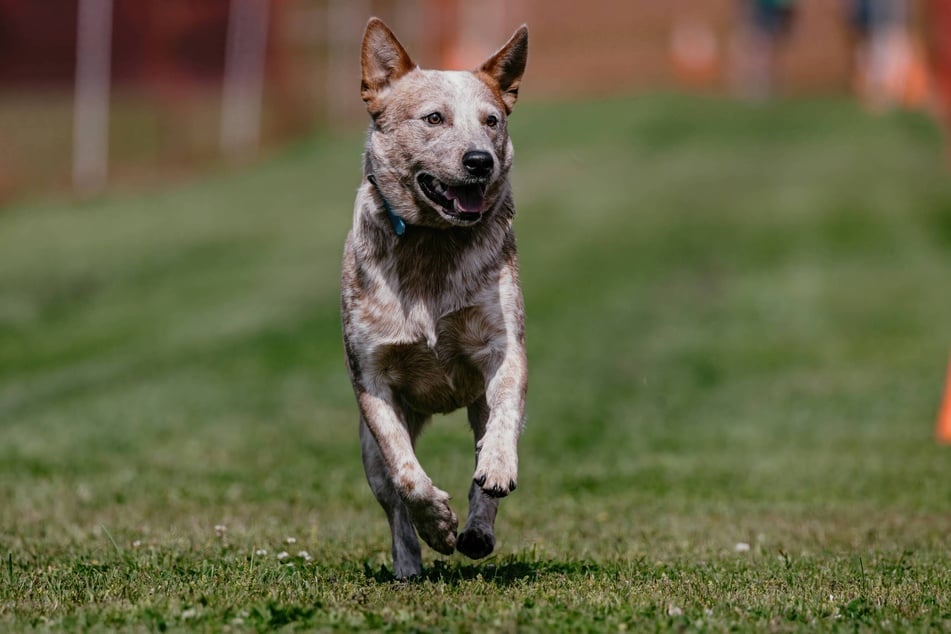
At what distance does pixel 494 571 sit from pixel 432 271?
4.66ft

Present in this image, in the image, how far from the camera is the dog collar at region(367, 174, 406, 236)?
664 centimetres

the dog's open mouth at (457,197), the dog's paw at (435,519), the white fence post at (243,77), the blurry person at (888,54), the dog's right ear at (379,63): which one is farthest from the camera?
the blurry person at (888,54)

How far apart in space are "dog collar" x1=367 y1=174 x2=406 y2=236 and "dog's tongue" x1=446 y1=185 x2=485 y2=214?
0.92 feet

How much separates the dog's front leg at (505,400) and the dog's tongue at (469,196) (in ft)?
1.20

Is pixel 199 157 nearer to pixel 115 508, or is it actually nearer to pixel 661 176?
pixel 661 176

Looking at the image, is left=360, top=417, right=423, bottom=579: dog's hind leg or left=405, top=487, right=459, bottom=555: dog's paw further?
left=360, top=417, right=423, bottom=579: dog's hind leg

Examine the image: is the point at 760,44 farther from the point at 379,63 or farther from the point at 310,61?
the point at 379,63

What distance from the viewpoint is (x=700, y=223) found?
24109mm

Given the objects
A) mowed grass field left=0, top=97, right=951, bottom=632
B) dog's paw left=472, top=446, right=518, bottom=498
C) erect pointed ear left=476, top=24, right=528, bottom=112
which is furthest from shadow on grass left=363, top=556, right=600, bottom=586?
erect pointed ear left=476, top=24, right=528, bottom=112

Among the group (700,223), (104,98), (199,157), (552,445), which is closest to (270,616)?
(552,445)

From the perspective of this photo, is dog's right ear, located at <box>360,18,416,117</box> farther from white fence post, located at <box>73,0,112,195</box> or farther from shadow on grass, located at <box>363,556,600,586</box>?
white fence post, located at <box>73,0,112,195</box>

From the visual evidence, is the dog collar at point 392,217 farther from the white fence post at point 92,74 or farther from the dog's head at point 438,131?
the white fence post at point 92,74

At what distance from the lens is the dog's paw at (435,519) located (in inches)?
248

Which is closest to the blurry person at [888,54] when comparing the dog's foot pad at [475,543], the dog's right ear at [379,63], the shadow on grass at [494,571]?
the shadow on grass at [494,571]
